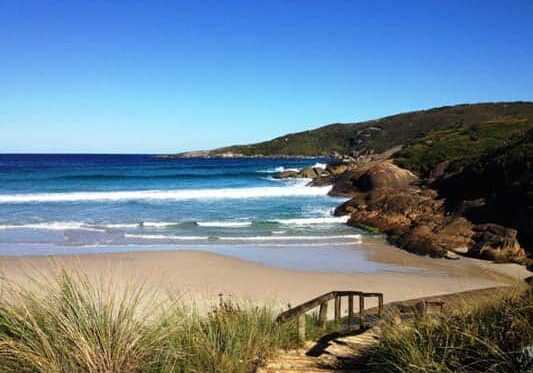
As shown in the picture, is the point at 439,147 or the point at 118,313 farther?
the point at 439,147

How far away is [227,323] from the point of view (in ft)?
19.1

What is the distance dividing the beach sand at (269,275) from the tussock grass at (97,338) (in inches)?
271

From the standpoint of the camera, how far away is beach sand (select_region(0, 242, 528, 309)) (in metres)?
13.9

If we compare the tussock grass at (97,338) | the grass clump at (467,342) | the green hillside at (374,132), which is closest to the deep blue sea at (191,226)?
the grass clump at (467,342)

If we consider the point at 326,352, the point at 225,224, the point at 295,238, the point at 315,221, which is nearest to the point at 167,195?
the point at 225,224

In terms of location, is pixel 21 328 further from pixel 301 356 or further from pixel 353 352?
pixel 353 352

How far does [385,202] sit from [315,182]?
2030 centimetres

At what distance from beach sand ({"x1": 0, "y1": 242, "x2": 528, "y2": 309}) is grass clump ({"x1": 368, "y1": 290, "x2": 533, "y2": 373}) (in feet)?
22.0

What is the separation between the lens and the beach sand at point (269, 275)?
45.6 ft

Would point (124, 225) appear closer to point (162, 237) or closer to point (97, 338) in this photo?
point (162, 237)

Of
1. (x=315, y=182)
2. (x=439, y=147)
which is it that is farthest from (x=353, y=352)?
(x=315, y=182)

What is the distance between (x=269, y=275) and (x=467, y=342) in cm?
1082

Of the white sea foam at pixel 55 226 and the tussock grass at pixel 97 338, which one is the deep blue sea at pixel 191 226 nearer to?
the white sea foam at pixel 55 226

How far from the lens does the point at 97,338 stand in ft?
14.6
